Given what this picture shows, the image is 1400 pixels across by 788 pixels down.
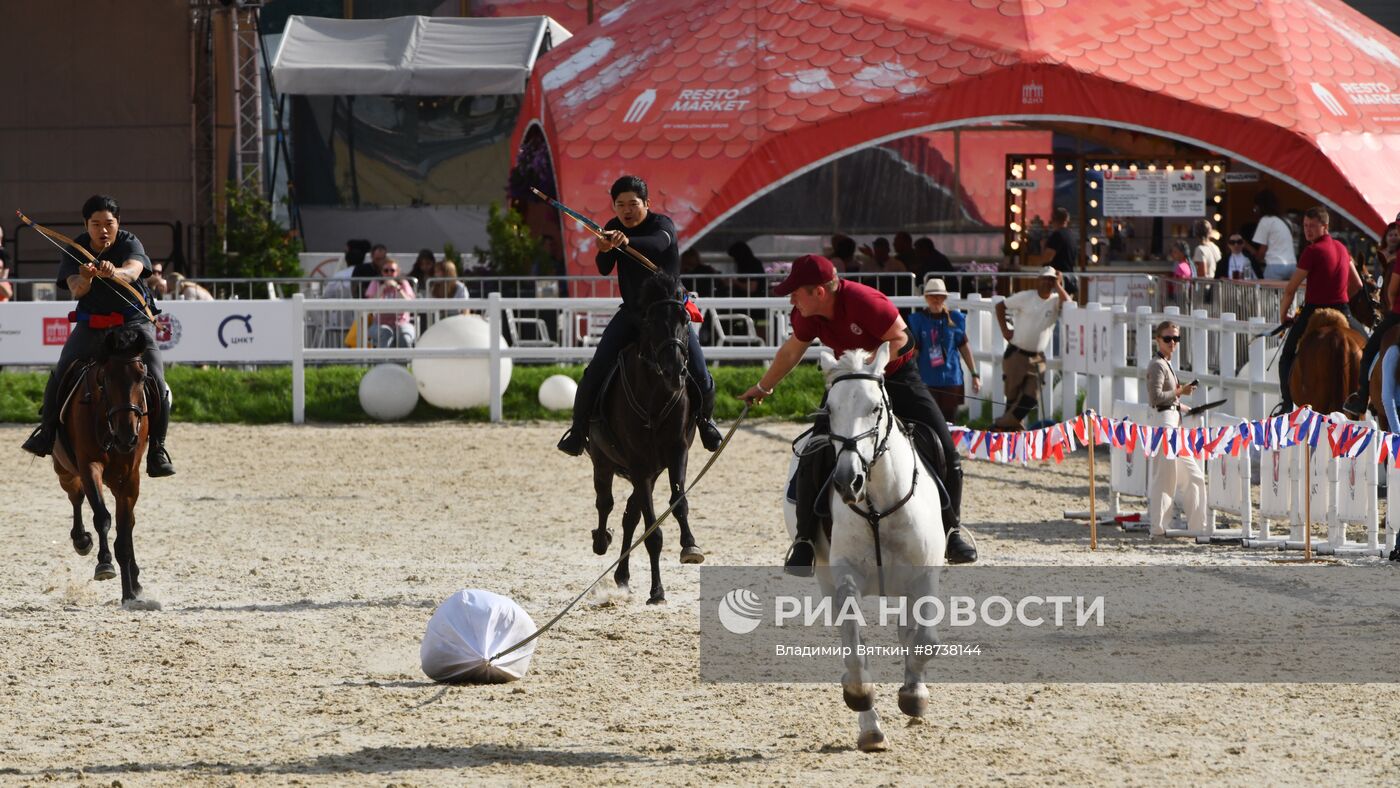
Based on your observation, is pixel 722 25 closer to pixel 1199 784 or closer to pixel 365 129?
pixel 365 129

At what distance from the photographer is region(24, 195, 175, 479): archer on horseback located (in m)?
11.0

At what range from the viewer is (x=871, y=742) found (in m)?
7.56

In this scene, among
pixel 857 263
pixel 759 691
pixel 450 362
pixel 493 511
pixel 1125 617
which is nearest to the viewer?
pixel 759 691

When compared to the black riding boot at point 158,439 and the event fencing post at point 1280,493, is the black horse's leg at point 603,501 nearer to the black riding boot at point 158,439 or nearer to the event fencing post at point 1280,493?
the black riding boot at point 158,439

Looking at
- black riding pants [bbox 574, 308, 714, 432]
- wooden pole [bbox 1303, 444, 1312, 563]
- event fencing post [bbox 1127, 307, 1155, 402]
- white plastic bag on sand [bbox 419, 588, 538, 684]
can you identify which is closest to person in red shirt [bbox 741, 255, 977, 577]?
white plastic bag on sand [bbox 419, 588, 538, 684]

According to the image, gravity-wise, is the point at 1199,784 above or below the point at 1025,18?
below

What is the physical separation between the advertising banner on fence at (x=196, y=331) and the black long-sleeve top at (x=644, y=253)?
Result: 11.5 meters

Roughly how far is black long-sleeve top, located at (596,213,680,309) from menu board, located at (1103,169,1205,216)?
20.7 meters

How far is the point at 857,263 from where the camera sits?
27.9m

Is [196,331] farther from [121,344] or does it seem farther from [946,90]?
[946,90]

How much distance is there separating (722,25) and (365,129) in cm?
898

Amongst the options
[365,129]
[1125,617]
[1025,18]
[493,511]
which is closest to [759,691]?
[1125,617]

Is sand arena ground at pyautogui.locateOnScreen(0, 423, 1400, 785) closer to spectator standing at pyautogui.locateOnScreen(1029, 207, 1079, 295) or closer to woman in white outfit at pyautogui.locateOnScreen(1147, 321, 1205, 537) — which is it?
woman in white outfit at pyautogui.locateOnScreen(1147, 321, 1205, 537)

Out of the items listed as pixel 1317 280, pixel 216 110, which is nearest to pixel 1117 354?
pixel 1317 280
